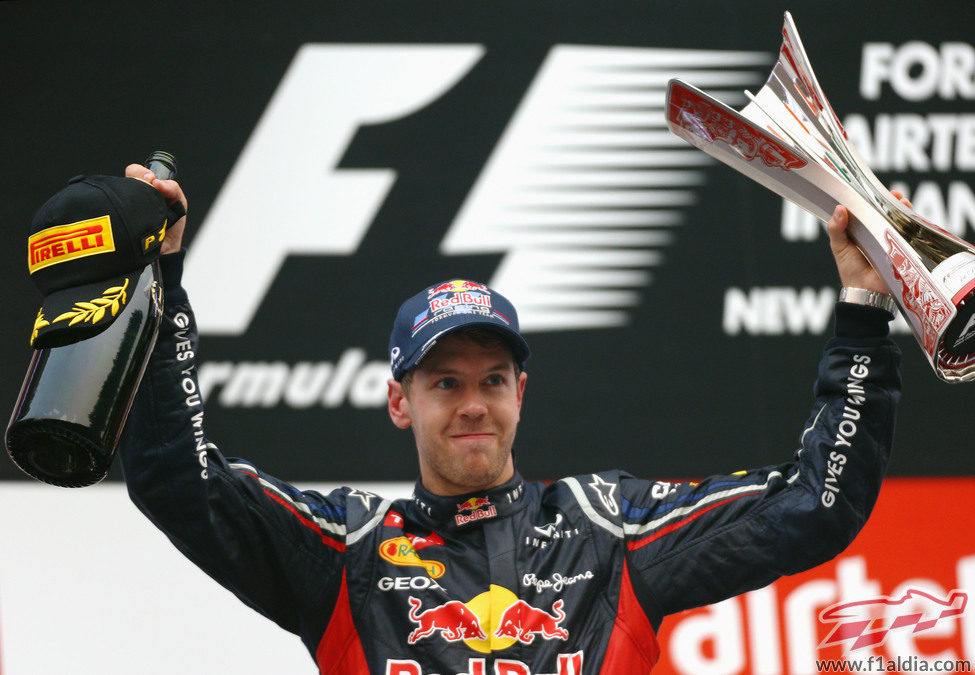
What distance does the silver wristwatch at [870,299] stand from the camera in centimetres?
161

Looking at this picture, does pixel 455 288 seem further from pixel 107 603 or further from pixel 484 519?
pixel 107 603

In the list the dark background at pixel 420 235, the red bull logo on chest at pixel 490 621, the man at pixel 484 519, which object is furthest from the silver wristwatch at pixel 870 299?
the dark background at pixel 420 235

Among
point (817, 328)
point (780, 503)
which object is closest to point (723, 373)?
point (817, 328)

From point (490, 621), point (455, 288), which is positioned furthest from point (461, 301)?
point (490, 621)

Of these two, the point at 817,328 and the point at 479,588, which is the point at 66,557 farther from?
the point at 817,328

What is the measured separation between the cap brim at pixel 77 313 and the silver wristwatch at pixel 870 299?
3.09 ft

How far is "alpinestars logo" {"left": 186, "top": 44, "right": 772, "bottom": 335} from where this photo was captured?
279cm

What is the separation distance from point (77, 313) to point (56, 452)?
0.16 m

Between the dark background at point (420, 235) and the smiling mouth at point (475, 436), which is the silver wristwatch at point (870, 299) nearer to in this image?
the smiling mouth at point (475, 436)

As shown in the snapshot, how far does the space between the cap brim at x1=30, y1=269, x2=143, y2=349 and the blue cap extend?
1.59 ft

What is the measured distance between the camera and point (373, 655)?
1646 millimetres

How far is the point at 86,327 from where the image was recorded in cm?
136

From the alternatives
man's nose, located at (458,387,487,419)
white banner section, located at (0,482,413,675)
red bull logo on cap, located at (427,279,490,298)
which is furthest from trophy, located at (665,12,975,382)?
white banner section, located at (0,482,413,675)

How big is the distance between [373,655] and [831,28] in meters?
2.00
